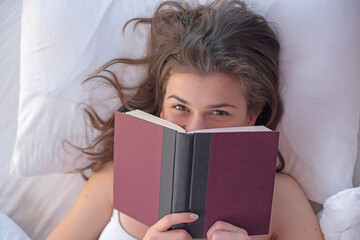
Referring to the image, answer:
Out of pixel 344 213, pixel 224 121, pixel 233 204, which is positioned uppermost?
pixel 224 121

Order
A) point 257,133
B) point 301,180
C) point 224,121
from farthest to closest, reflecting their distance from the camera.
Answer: point 301,180 < point 224,121 < point 257,133

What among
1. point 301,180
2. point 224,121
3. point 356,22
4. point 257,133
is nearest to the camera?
point 257,133

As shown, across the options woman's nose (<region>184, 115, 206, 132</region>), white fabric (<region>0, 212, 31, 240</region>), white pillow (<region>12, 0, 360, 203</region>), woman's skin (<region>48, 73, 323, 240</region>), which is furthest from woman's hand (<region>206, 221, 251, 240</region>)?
white fabric (<region>0, 212, 31, 240</region>)

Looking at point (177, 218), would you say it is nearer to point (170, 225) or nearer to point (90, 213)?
point (170, 225)

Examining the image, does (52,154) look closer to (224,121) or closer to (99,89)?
(99,89)

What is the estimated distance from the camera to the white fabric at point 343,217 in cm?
125

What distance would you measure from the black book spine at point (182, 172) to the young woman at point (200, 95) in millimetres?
28

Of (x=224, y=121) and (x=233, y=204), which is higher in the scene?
(x=224, y=121)

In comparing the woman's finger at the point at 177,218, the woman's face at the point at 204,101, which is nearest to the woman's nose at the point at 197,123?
the woman's face at the point at 204,101

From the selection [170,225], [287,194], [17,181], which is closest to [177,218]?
[170,225]

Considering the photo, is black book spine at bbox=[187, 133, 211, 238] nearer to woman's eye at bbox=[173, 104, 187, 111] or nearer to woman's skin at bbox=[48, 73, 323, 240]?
woman's skin at bbox=[48, 73, 323, 240]

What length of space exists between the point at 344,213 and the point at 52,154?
95 centimetres

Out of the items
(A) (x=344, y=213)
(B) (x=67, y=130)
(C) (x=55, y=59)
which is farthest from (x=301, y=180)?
(C) (x=55, y=59)

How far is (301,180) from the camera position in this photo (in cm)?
141
